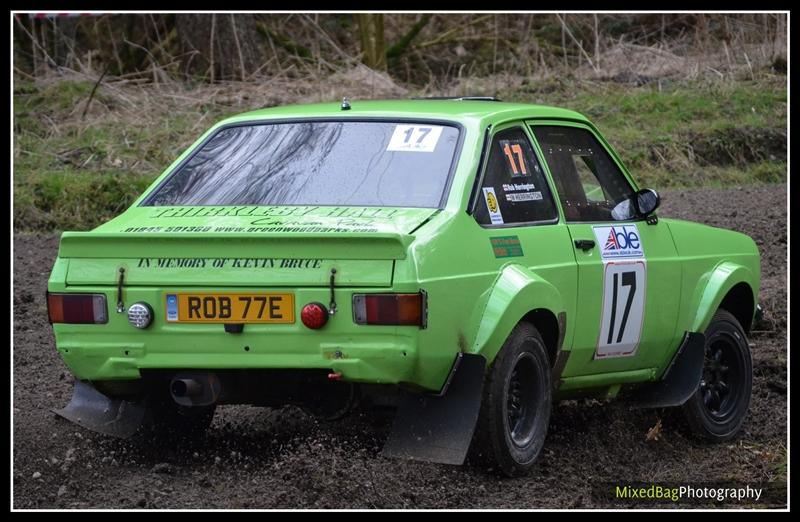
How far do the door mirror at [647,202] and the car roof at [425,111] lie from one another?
0.64 metres

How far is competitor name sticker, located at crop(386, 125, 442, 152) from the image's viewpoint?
246 inches

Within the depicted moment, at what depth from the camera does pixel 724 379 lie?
784cm

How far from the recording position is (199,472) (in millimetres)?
6340

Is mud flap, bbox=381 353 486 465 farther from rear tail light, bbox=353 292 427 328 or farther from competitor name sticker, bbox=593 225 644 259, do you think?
competitor name sticker, bbox=593 225 644 259

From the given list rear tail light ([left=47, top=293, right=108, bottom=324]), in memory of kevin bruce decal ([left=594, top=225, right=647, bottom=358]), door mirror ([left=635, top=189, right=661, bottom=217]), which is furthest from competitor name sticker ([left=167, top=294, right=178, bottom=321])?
door mirror ([left=635, top=189, right=661, bottom=217])

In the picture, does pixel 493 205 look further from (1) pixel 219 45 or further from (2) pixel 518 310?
(1) pixel 219 45

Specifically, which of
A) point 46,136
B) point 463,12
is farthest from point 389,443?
point 463,12

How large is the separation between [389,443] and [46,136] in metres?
10.0

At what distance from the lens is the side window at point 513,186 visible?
241 inches

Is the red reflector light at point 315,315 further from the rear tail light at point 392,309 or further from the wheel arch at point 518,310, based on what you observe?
the wheel arch at point 518,310

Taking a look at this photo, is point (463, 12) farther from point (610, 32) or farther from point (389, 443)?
point (389, 443)

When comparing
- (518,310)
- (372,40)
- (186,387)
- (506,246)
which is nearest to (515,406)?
(518,310)

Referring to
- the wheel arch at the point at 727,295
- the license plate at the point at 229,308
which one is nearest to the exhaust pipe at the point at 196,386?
the license plate at the point at 229,308
